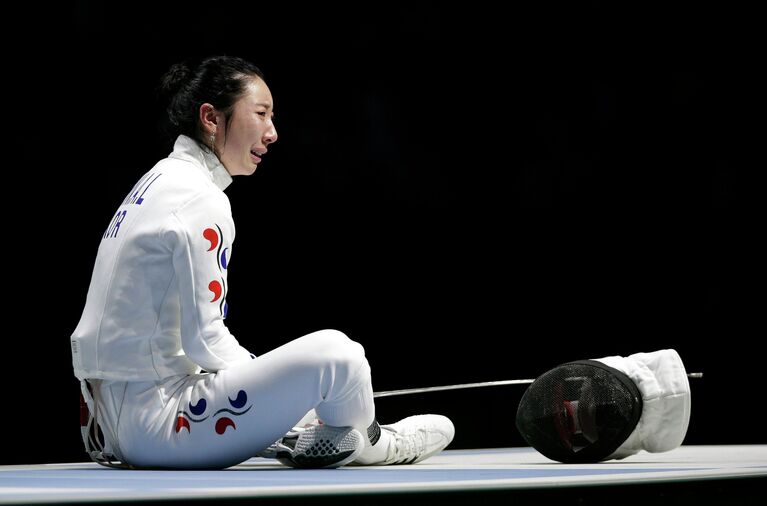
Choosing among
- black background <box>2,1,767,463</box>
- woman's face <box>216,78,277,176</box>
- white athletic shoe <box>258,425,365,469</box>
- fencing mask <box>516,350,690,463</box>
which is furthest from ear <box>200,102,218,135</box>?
black background <box>2,1,767,463</box>

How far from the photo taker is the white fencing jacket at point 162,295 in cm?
196

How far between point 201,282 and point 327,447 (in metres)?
0.39

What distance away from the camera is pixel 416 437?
7.30 ft

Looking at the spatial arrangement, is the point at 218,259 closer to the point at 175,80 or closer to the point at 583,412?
the point at 175,80

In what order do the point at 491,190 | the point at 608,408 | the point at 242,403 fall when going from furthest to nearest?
the point at 491,190
the point at 608,408
the point at 242,403

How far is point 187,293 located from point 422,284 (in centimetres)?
197

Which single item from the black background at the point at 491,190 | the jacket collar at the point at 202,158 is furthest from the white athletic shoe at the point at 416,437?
the black background at the point at 491,190

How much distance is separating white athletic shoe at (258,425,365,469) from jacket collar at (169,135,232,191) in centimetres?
55

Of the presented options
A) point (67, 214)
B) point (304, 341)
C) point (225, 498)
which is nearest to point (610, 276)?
point (67, 214)

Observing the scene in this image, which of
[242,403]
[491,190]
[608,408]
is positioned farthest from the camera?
[491,190]

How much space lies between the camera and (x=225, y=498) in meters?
1.20

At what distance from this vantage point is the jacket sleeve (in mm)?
1955

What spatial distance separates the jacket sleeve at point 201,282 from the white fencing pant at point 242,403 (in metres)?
0.05

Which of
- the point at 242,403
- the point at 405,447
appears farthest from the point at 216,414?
the point at 405,447
